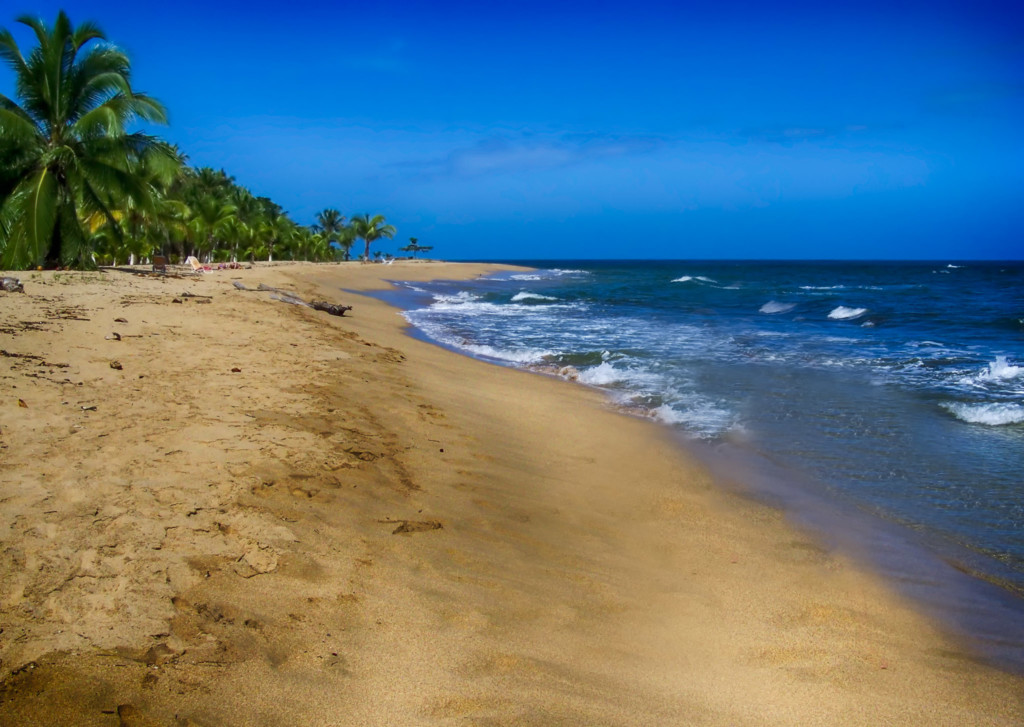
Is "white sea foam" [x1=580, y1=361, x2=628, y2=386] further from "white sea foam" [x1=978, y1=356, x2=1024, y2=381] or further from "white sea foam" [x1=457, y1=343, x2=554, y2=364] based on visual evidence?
"white sea foam" [x1=978, y1=356, x2=1024, y2=381]

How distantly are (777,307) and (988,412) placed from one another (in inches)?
840

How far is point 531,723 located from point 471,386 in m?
6.98

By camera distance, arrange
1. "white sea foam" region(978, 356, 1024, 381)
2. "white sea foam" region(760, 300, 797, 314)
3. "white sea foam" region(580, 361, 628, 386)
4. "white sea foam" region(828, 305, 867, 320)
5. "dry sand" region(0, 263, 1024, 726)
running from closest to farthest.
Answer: "dry sand" region(0, 263, 1024, 726), "white sea foam" region(580, 361, 628, 386), "white sea foam" region(978, 356, 1024, 381), "white sea foam" region(828, 305, 867, 320), "white sea foam" region(760, 300, 797, 314)

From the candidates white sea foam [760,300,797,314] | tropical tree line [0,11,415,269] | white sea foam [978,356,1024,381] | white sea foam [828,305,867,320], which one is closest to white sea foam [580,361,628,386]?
white sea foam [978,356,1024,381]

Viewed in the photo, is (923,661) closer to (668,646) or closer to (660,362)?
(668,646)

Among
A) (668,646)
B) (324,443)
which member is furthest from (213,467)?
(668,646)

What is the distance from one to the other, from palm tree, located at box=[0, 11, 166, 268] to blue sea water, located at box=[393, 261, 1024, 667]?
9.26 m

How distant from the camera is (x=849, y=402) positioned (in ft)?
30.5

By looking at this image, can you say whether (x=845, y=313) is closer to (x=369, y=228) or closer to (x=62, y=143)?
(x=62, y=143)

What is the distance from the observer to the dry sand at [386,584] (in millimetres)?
2432

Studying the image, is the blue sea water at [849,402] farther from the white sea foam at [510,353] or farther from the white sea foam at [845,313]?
the white sea foam at [845,313]

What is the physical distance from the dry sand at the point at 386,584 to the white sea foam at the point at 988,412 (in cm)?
496

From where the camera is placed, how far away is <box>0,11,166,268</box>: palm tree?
15.4 meters

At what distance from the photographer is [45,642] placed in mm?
2367
